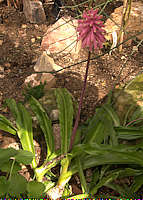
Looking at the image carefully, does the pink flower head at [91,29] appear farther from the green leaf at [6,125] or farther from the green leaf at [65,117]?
the green leaf at [6,125]

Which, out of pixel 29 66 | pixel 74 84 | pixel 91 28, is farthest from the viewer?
pixel 29 66

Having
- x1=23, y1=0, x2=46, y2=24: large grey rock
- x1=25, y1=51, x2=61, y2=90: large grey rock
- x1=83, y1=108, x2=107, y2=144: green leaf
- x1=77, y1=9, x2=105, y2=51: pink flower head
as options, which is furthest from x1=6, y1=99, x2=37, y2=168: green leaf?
x1=23, y1=0, x2=46, y2=24: large grey rock

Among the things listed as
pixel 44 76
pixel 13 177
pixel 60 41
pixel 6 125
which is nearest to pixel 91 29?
pixel 13 177

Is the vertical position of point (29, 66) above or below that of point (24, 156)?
above

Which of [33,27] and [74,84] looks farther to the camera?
[33,27]

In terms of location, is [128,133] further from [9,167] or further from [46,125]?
[9,167]

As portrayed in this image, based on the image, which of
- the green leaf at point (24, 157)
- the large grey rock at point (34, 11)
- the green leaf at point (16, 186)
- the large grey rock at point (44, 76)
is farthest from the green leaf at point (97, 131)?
the large grey rock at point (34, 11)

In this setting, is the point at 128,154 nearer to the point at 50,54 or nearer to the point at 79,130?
the point at 79,130

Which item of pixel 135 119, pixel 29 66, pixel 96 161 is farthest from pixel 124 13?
pixel 96 161
